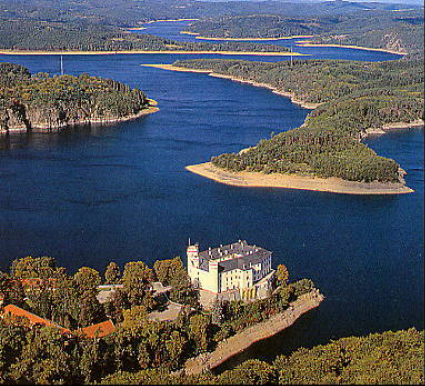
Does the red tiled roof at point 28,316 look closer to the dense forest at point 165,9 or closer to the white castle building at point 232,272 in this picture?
the white castle building at point 232,272

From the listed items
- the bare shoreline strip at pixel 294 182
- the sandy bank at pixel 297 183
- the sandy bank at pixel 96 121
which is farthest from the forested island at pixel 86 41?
the sandy bank at pixel 297 183

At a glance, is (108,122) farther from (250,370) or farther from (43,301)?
(250,370)

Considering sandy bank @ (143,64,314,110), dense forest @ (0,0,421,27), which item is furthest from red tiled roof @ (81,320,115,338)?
dense forest @ (0,0,421,27)

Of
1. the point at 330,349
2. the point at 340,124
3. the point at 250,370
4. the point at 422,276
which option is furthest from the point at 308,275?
the point at 340,124

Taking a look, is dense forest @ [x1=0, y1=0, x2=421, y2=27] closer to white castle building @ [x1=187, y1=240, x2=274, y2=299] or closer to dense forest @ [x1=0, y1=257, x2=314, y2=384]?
dense forest @ [x1=0, y1=257, x2=314, y2=384]

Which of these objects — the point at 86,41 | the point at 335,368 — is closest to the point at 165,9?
the point at 86,41

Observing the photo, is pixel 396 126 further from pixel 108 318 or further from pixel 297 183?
pixel 108 318
